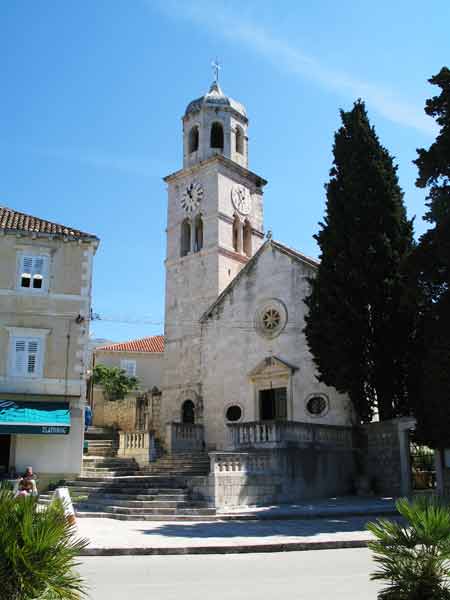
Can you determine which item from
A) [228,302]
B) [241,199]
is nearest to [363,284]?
[228,302]

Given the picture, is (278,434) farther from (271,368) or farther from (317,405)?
(271,368)

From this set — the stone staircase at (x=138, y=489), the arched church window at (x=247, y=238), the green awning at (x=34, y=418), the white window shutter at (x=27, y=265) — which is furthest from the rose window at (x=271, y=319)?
the white window shutter at (x=27, y=265)

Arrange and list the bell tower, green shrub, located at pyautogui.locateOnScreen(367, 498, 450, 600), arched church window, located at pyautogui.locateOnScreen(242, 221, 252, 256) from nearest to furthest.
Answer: green shrub, located at pyautogui.locateOnScreen(367, 498, 450, 600), the bell tower, arched church window, located at pyautogui.locateOnScreen(242, 221, 252, 256)

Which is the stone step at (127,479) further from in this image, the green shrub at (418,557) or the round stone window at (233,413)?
the green shrub at (418,557)

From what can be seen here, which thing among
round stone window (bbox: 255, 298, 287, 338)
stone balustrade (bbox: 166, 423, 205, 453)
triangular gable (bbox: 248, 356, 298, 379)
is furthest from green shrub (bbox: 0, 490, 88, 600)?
round stone window (bbox: 255, 298, 287, 338)

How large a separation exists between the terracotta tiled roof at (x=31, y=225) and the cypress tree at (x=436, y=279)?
12.2m

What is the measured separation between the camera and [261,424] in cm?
2203

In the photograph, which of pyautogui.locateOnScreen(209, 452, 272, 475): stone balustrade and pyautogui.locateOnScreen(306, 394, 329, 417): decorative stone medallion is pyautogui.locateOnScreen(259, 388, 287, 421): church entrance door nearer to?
pyautogui.locateOnScreen(306, 394, 329, 417): decorative stone medallion

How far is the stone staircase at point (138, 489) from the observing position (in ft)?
57.5

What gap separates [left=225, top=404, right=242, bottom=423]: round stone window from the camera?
99.2ft

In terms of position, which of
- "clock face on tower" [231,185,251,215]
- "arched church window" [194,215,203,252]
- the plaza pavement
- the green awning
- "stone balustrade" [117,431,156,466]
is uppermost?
"clock face on tower" [231,185,251,215]

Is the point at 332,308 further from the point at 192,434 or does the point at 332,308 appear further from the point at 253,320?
the point at 192,434

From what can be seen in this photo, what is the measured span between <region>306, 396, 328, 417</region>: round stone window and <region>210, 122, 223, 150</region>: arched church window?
1681cm

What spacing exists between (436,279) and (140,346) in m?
27.4
